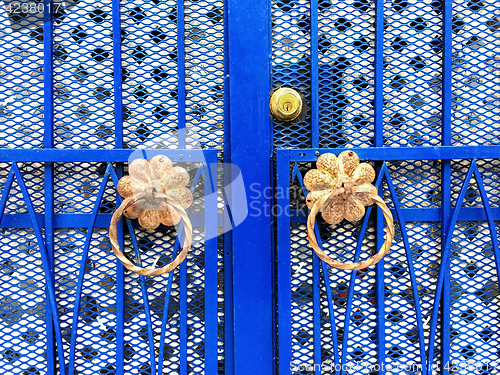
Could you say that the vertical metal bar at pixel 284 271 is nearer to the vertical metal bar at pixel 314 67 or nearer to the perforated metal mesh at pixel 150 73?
the vertical metal bar at pixel 314 67

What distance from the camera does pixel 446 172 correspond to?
41.6 inches

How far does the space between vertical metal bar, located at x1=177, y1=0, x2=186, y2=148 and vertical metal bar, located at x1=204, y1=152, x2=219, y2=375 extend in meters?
0.15

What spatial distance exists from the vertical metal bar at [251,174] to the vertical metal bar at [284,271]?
0.04m

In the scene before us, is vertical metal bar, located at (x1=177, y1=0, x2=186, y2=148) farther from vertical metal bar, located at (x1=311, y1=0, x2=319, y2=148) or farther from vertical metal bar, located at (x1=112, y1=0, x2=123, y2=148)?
vertical metal bar, located at (x1=311, y1=0, x2=319, y2=148)

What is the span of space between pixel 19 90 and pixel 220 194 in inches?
32.0

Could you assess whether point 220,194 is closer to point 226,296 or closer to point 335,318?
point 226,296

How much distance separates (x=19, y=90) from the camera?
1.06 metres

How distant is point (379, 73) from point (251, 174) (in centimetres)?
58

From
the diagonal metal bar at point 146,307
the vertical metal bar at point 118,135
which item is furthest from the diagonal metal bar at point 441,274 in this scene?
the vertical metal bar at point 118,135

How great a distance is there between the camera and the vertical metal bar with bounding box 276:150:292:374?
101 cm

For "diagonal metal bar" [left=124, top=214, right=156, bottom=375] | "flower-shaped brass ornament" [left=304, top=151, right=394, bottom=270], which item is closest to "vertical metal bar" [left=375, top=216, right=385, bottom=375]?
"flower-shaped brass ornament" [left=304, top=151, right=394, bottom=270]

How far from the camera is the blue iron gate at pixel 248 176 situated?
1026 millimetres

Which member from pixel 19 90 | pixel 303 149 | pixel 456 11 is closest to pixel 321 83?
pixel 303 149

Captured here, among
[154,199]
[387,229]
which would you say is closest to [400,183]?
[387,229]
